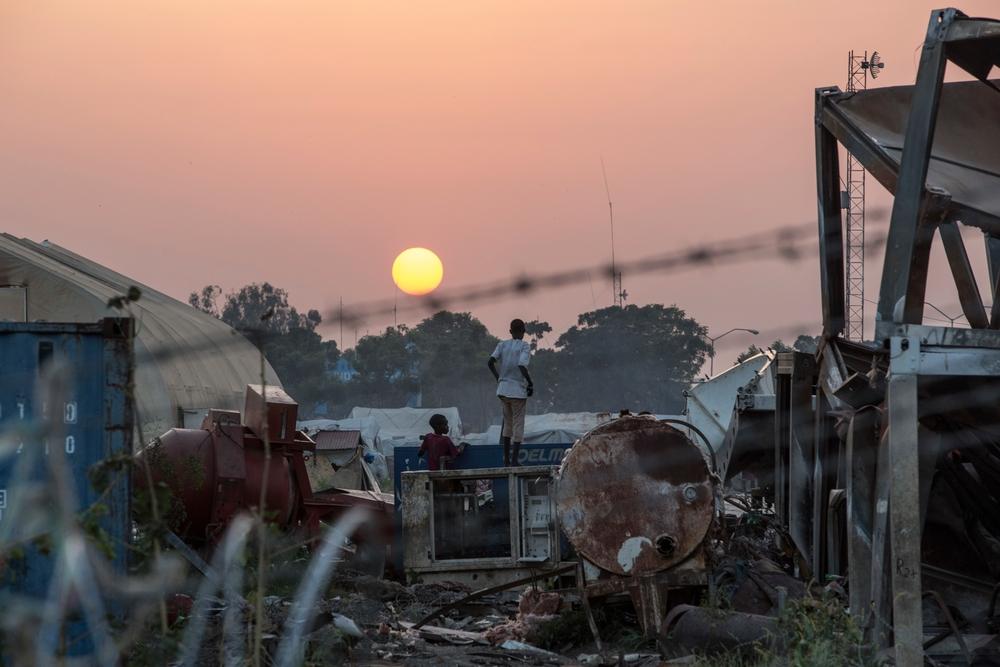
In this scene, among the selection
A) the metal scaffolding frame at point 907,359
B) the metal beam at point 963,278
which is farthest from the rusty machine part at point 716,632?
the metal beam at point 963,278

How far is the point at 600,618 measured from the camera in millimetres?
9562

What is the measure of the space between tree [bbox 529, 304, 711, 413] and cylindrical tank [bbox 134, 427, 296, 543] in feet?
185

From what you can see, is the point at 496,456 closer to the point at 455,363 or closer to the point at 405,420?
the point at 405,420

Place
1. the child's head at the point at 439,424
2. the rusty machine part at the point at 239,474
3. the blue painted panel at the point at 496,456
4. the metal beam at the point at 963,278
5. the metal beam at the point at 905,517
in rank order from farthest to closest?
the child's head at the point at 439,424
the blue painted panel at the point at 496,456
the rusty machine part at the point at 239,474
the metal beam at the point at 963,278
the metal beam at the point at 905,517

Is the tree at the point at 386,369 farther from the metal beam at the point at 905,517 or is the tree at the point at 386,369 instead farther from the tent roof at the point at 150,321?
the metal beam at the point at 905,517

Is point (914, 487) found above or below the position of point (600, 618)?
above

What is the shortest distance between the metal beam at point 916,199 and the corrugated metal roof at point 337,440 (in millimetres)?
20464

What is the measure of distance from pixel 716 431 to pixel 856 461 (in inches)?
716

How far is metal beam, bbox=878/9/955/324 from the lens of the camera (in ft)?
22.7

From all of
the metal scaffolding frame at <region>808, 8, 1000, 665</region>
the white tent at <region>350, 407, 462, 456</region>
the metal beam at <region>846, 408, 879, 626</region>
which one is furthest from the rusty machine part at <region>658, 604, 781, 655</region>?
the white tent at <region>350, 407, 462, 456</region>

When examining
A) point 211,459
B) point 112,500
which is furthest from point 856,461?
point 211,459

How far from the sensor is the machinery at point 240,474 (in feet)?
38.1

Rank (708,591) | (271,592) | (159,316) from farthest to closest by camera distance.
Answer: (159,316) → (271,592) → (708,591)

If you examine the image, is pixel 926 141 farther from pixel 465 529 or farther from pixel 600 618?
pixel 465 529
